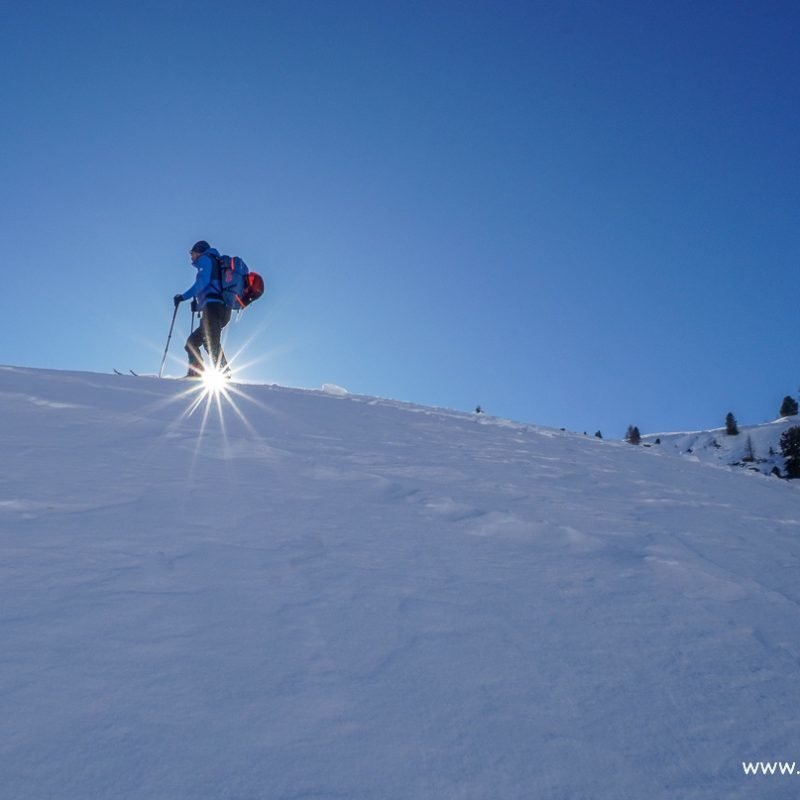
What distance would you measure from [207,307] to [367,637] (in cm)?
784

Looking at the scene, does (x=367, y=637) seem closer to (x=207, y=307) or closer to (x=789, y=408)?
(x=207, y=307)

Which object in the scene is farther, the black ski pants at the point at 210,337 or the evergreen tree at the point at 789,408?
the evergreen tree at the point at 789,408

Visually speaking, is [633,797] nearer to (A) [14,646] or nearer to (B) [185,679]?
(B) [185,679]

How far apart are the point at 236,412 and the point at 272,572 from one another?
4135mm

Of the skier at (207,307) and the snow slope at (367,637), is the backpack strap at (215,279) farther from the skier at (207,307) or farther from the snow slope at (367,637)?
the snow slope at (367,637)

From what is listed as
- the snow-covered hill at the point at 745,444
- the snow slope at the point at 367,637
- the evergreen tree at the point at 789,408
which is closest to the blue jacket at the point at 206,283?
the snow slope at the point at 367,637

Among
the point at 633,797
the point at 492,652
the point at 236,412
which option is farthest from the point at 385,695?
the point at 236,412

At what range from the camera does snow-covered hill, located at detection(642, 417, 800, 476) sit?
211ft

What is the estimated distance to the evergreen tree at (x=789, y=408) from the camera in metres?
83.6

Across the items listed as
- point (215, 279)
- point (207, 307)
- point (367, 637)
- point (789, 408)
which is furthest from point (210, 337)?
point (789, 408)

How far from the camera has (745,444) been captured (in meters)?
73.1

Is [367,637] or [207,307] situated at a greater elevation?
[207,307]

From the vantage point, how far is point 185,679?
182cm

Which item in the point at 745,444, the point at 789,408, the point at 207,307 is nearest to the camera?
the point at 207,307
